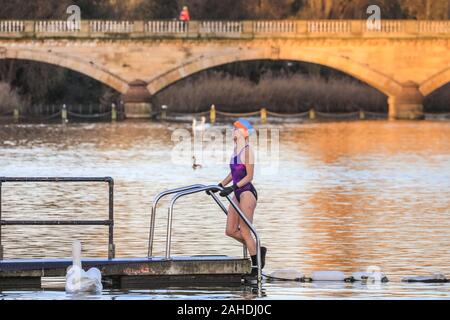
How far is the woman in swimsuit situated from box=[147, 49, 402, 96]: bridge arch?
195ft

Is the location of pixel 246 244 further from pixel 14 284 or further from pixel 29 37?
pixel 29 37

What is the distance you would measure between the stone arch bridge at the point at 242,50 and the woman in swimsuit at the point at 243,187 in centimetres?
5814

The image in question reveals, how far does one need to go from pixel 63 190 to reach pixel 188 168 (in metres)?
6.69

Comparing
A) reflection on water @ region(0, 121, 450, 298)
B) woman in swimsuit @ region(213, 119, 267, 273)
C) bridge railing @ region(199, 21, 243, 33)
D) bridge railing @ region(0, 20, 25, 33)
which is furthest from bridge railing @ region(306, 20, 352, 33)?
woman in swimsuit @ region(213, 119, 267, 273)

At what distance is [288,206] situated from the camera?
Result: 2856cm

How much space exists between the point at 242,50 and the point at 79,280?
202ft

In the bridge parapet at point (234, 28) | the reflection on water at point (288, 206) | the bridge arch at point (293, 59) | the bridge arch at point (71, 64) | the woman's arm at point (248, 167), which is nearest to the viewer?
the woman's arm at point (248, 167)

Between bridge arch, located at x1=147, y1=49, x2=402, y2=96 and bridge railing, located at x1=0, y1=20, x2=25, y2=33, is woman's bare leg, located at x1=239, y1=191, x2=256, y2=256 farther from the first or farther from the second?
bridge arch, located at x1=147, y1=49, x2=402, y2=96

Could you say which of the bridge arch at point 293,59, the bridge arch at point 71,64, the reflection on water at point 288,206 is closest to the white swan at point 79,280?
the reflection on water at point 288,206

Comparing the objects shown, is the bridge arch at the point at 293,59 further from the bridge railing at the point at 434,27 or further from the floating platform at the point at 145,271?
A: the floating platform at the point at 145,271

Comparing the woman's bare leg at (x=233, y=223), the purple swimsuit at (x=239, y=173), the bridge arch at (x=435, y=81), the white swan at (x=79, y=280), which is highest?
the bridge arch at (x=435, y=81)

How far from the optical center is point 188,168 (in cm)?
3875

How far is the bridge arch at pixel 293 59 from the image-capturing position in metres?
78.8

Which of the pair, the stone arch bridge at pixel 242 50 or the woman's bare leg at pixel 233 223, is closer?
the woman's bare leg at pixel 233 223
